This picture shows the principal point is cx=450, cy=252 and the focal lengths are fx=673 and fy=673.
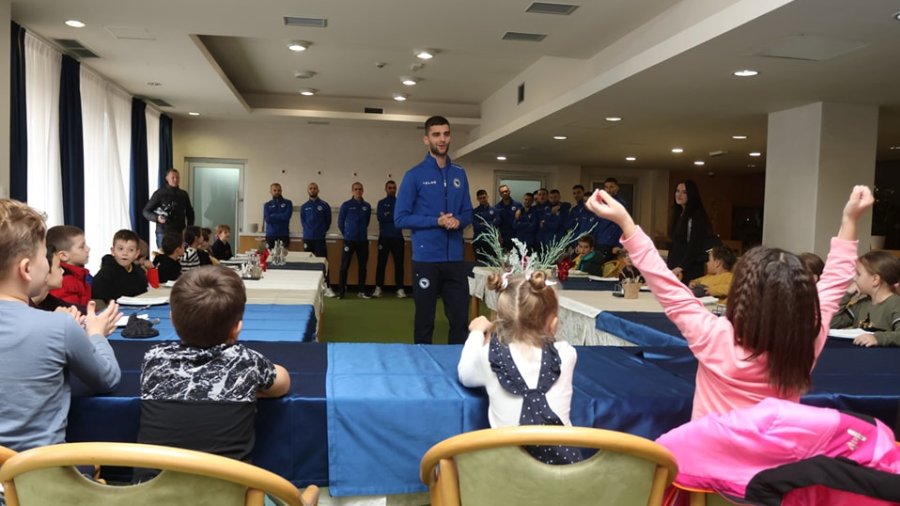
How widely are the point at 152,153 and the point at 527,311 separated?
356 inches

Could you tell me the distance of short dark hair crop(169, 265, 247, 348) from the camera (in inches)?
56.6

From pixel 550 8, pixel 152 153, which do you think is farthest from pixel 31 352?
pixel 152 153

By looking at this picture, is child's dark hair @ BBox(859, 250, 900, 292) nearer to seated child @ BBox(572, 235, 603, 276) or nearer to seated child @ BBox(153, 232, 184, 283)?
seated child @ BBox(572, 235, 603, 276)

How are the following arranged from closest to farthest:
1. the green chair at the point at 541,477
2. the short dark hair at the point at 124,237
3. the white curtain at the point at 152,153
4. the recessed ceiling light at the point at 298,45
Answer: the green chair at the point at 541,477, the short dark hair at the point at 124,237, the recessed ceiling light at the point at 298,45, the white curtain at the point at 152,153

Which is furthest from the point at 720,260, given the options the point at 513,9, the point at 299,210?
the point at 299,210

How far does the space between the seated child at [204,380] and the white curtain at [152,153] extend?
331 inches

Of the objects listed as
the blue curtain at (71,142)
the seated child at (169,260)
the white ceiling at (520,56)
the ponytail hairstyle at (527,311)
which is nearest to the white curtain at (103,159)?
the white ceiling at (520,56)

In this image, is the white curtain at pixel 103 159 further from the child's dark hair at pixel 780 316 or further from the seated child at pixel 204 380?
the child's dark hair at pixel 780 316

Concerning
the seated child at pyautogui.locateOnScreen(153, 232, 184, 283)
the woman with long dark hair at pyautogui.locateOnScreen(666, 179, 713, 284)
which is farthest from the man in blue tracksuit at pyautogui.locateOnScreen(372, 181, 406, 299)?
the woman with long dark hair at pyautogui.locateOnScreen(666, 179, 713, 284)

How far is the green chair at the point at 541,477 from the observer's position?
1.12 m

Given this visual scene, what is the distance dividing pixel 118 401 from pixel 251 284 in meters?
2.56

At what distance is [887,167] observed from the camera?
12281 mm

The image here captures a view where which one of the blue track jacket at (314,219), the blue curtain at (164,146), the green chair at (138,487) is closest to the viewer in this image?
the green chair at (138,487)

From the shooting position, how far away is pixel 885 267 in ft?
9.50
